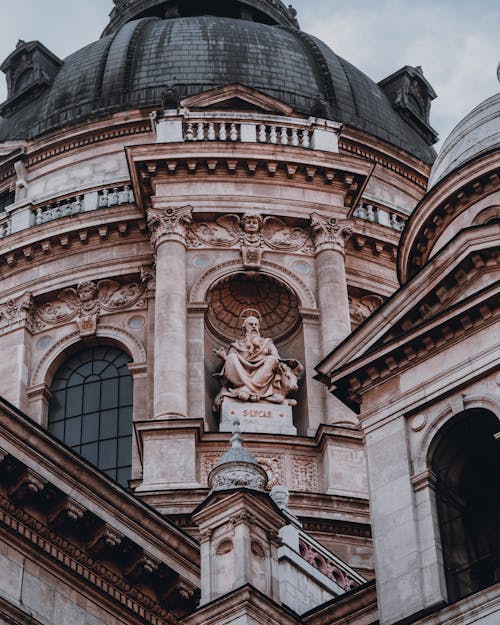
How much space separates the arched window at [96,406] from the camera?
128ft

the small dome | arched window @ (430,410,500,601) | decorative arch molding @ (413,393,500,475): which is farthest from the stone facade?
the small dome

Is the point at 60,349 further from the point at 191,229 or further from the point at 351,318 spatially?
the point at 351,318

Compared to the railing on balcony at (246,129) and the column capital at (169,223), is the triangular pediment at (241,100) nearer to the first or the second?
the railing on balcony at (246,129)

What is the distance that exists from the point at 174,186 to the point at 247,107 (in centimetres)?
387

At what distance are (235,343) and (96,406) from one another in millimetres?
3913

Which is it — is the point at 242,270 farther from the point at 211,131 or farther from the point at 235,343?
the point at 211,131

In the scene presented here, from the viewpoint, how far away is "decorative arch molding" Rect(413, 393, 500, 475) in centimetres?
2225

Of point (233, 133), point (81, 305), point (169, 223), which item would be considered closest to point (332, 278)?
point (169, 223)

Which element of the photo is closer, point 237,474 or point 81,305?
point 237,474

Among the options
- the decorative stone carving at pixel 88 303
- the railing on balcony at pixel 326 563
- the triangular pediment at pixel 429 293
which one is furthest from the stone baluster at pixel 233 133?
the triangular pediment at pixel 429 293

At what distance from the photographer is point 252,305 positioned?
39.5 metres

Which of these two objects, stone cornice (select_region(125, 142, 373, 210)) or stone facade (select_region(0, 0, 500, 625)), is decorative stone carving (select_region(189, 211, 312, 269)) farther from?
stone cornice (select_region(125, 142, 373, 210))

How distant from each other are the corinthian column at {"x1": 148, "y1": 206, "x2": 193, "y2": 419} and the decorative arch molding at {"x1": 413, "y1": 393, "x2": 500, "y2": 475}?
13240mm

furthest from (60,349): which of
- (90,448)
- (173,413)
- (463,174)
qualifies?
(463,174)
